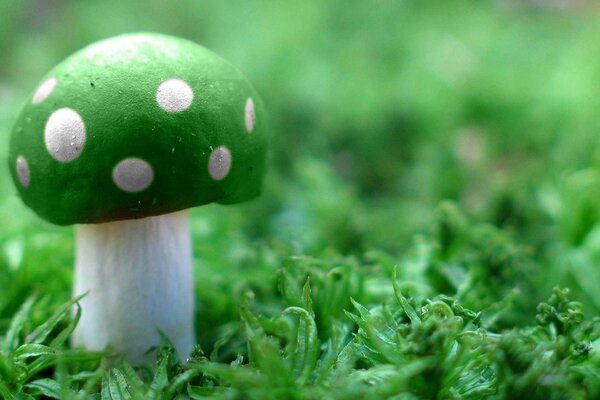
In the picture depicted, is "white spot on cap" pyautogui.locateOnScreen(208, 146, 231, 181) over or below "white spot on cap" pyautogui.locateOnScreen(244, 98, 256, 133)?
below

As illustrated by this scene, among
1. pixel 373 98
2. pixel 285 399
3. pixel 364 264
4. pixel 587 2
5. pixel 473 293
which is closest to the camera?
pixel 285 399

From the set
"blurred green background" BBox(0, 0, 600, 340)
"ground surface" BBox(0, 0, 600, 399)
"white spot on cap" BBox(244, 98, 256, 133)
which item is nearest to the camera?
"ground surface" BBox(0, 0, 600, 399)

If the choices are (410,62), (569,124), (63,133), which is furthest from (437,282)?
(410,62)

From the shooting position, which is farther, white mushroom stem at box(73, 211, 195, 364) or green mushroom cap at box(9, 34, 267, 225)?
white mushroom stem at box(73, 211, 195, 364)

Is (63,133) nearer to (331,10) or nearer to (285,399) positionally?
(285,399)

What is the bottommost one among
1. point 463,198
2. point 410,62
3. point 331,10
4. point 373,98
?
point 463,198

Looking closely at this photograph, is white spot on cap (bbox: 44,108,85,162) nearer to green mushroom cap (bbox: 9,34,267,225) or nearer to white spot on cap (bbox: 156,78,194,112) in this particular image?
green mushroom cap (bbox: 9,34,267,225)

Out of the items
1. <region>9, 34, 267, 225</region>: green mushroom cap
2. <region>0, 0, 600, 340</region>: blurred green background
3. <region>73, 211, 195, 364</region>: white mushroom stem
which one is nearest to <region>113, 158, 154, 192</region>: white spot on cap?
<region>9, 34, 267, 225</region>: green mushroom cap

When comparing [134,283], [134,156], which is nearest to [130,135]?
[134,156]

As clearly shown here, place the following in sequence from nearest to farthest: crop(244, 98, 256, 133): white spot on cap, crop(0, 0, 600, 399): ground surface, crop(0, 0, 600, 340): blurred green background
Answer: crop(0, 0, 600, 399): ground surface → crop(244, 98, 256, 133): white spot on cap → crop(0, 0, 600, 340): blurred green background
